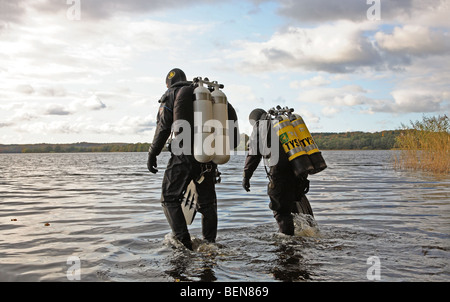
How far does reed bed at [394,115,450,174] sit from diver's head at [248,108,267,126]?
1795 cm

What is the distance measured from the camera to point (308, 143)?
695cm

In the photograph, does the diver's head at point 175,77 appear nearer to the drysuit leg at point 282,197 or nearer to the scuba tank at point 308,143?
the scuba tank at point 308,143

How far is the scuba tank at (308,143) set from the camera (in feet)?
22.4

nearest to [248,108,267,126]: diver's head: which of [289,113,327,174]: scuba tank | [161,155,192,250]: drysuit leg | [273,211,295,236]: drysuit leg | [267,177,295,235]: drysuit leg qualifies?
[289,113,327,174]: scuba tank

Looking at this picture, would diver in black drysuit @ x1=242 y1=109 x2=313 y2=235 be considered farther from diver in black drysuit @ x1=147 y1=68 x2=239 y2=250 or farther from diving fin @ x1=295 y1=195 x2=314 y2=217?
diver in black drysuit @ x1=147 y1=68 x2=239 y2=250

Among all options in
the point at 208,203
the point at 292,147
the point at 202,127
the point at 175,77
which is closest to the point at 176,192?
the point at 208,203

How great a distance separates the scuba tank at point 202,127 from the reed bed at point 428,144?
19.5 meters

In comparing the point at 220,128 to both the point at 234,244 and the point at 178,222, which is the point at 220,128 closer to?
the point at 178,222

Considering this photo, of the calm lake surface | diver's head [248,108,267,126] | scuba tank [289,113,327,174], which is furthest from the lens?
diver's head [248,108,267,126]

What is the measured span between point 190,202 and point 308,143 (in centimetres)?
212

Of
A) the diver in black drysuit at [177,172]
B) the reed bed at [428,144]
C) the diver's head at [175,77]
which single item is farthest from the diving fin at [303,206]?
the reed bed at [428,144]

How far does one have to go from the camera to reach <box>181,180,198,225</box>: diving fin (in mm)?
6469
